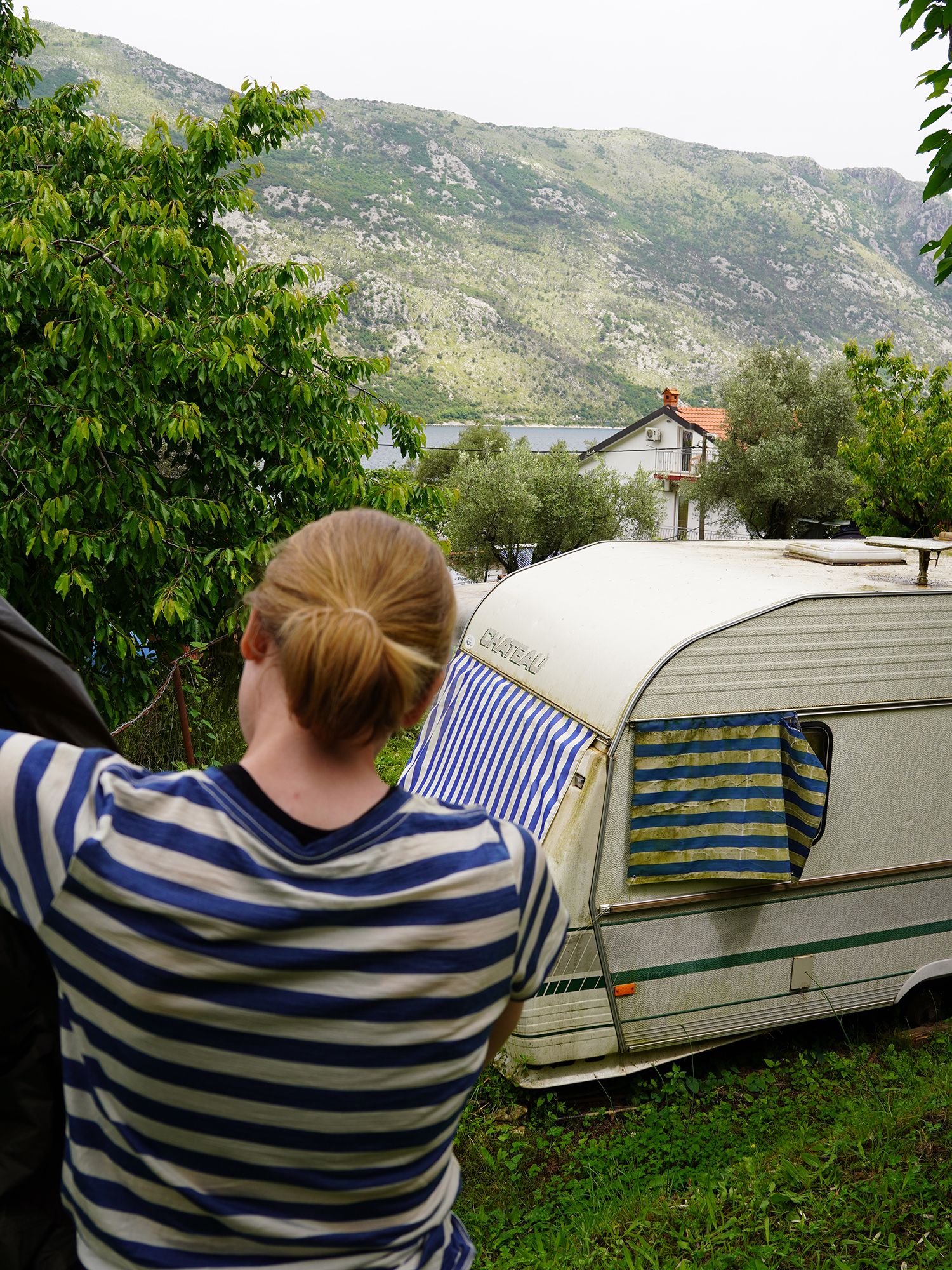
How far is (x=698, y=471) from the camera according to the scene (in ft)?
120

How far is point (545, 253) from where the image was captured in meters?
134

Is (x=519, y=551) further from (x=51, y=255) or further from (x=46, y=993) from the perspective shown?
(x=46, y=993)

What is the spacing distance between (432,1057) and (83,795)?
1.89 feet

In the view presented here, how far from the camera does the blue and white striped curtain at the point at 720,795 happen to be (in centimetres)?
536

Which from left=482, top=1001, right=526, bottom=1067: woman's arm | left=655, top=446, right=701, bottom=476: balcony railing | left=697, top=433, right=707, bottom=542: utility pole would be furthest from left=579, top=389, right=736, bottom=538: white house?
left=482, top=1001, right=526, bottom=1067: woman's arm

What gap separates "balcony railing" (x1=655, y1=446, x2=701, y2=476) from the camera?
149ft

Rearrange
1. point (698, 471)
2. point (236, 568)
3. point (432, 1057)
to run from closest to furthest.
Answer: point (432, 1057) → point (236, 568) → point (698, 471)

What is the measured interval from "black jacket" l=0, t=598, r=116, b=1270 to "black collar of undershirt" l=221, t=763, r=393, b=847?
28.0 inches

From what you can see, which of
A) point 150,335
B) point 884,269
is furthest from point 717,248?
point 150,335

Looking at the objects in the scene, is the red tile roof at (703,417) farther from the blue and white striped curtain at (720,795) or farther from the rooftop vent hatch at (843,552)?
the blue and white striped curtain at (720,795)

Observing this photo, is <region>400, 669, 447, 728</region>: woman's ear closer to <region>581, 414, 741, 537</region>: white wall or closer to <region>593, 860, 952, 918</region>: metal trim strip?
<region>593, 860, 952, 918</region>: metal trim strip

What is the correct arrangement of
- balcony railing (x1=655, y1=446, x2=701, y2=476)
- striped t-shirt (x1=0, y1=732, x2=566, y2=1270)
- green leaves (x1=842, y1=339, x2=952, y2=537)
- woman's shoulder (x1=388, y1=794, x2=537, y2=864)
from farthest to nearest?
balcony railing (x1=655, y1=446, x2=701, y2=476) → green leaves (x1=842, y1=339, x2=952, y2=537) → woman's shoulder (x1=388, y1=794, x2=537, y2=864) → striped t-shirt (x1=0, y1=732, x2=566, y2=1270)

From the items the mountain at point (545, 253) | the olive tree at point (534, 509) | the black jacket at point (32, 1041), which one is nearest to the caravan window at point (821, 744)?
the black jacket at point (32, 1041)

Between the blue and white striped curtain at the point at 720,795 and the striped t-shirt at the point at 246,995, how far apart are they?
159 inches
